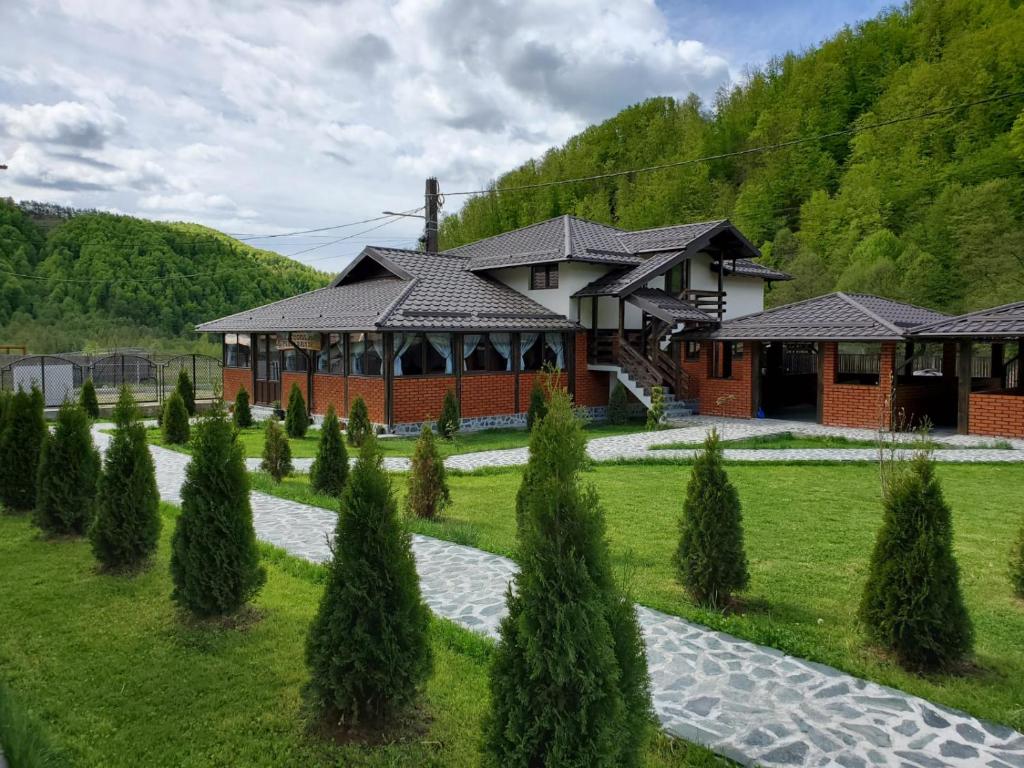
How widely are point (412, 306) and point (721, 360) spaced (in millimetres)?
9901

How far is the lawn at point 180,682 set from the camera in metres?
3.62

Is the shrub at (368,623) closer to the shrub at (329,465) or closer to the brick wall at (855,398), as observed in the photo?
the shrub at (329,465)

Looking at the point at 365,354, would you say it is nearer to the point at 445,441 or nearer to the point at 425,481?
the point at 445,441

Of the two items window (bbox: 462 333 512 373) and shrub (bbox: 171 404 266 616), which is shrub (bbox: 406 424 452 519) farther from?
window (bbox: 462 333 512 373)

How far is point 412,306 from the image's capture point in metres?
17.0

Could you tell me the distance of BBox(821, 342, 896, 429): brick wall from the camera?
1652cm

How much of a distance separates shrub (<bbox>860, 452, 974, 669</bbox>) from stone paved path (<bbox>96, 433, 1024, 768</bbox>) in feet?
1.42

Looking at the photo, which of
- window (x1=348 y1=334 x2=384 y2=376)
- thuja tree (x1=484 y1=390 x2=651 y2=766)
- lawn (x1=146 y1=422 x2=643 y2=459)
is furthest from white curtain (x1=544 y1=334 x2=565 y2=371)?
thuja tree (x1=484 y1=390 x2=651 y2=766)

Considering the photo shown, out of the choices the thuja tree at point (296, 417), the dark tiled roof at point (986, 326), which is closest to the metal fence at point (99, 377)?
the thuja tree at point (296, 417)

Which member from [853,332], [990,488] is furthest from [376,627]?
[853,332]

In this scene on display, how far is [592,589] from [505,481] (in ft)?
27.9

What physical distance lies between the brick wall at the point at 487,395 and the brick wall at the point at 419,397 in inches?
20.8

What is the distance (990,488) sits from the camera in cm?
1027

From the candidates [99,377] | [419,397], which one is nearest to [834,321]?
[419,397]
